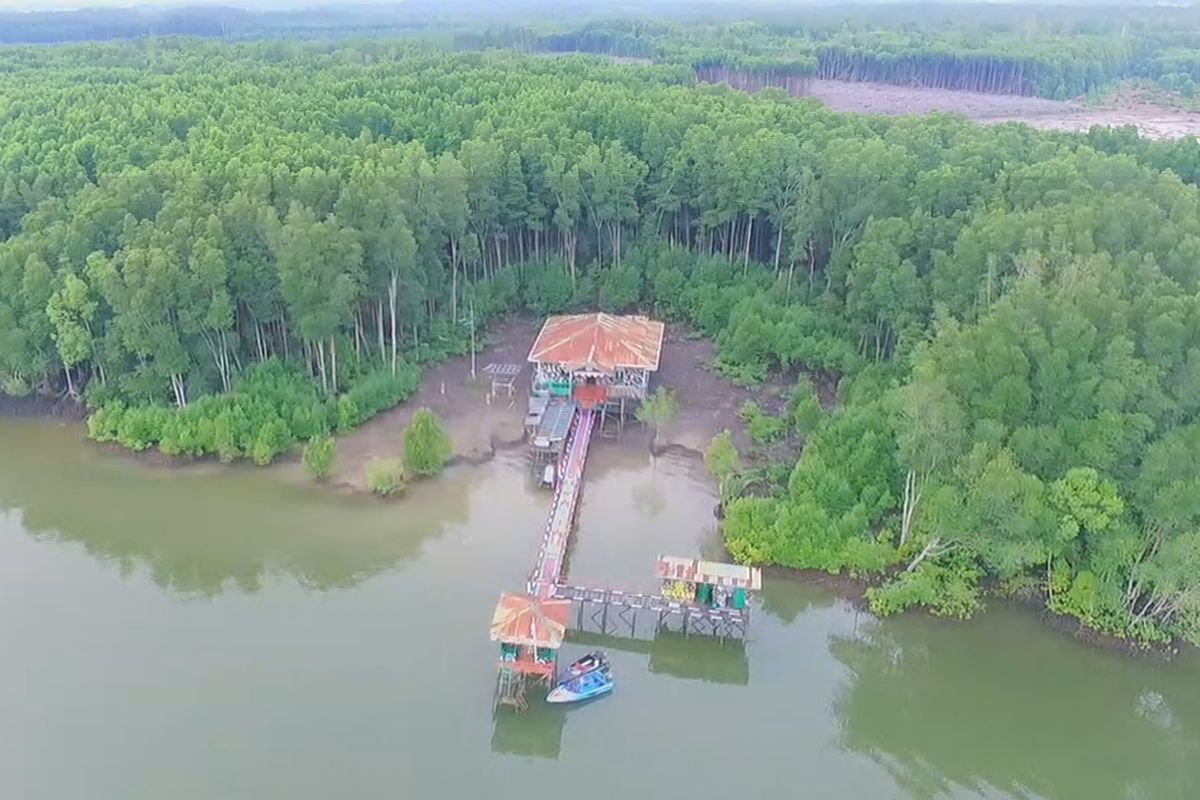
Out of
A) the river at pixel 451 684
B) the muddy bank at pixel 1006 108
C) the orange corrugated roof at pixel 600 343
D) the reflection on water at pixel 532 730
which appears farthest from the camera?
the muddy bank at pixel 1006 108

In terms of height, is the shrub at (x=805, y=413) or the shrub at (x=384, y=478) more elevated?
the shrub at (x=805, y=413)

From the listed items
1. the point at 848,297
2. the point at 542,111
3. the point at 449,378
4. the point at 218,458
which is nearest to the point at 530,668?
the point at 218,458

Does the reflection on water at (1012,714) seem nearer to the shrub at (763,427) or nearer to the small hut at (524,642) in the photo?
the small hut at (524,642)

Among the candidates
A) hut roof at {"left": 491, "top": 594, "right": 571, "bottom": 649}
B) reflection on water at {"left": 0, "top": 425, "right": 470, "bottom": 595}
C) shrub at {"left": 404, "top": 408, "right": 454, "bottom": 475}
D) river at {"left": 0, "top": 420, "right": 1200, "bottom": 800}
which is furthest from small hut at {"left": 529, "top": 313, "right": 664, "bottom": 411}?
hut roof at {"left": 491, "top": 594, "right": 571, "bottom": 649}

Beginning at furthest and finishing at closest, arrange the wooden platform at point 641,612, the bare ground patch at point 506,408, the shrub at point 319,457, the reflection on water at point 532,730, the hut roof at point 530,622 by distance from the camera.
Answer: the bare ground patch at point 506,408
the shrub at point 319,457
the wooden platform at point 641,612
the hut roof at point 530,622
the reflection on water at point 532,730

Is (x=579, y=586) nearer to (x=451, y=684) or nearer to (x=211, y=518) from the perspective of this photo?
(x=451, y=684)

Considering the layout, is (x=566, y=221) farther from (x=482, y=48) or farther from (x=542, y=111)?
(x=482, y=48)

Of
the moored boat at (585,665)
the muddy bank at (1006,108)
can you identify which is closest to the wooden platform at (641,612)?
the moored boat at (585,665)
